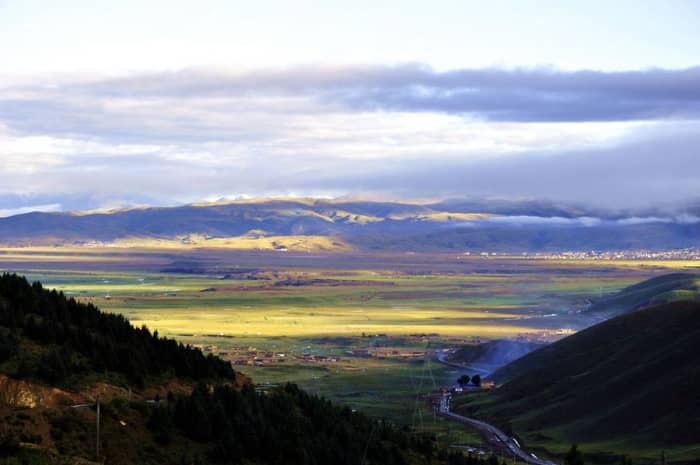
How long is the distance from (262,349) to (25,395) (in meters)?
115

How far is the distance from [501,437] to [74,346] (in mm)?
45912

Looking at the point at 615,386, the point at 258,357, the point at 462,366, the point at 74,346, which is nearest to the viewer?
the point at 74,346

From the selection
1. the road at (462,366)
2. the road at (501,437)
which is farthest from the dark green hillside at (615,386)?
the road at (462,366)

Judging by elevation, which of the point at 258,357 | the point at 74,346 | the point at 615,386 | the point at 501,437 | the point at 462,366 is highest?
the point at 74,346

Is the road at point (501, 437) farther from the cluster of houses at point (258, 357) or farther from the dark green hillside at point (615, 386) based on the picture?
the cluster of houses at point (258, 357)

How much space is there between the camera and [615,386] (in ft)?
336

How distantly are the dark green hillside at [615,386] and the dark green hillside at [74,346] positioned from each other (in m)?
39.1

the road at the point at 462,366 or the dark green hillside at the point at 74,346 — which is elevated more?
the dark green hillside at the point at 74,346

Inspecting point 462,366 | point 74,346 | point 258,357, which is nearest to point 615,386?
point 462,366

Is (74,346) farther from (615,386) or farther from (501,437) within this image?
(615,386)

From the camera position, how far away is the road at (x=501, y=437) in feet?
264

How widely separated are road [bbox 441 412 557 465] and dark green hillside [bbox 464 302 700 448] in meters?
1.82

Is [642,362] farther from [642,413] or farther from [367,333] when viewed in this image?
[367,333]

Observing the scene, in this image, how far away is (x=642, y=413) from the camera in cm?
9275
